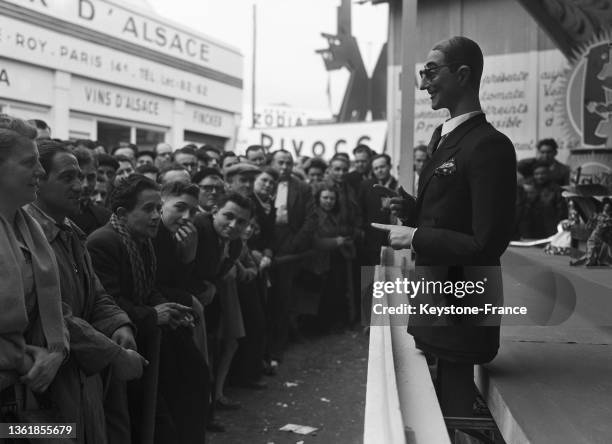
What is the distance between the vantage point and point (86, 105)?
1281cm

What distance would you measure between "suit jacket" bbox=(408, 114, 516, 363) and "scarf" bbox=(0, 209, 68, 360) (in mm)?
1098

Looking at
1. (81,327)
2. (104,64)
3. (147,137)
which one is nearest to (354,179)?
(81,327)

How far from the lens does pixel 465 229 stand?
163cm

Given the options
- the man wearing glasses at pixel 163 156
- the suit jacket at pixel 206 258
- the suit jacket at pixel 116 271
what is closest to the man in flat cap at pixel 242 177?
the suit jacket at pixel 206 258

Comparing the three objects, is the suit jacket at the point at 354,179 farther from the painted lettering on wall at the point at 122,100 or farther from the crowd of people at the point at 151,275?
the painted lettering on wall at the point at 122,100

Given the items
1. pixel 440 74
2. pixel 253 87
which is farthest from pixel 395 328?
pixel 253 87

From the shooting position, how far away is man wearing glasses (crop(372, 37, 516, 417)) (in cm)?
157

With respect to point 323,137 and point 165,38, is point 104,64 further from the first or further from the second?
point 323,137

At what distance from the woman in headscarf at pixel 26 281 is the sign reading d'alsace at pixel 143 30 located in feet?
35.0

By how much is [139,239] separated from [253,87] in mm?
23037

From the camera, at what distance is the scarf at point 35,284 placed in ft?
5.68

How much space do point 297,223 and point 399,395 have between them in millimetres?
4351

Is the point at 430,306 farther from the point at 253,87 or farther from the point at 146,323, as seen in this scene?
the point at 253,87

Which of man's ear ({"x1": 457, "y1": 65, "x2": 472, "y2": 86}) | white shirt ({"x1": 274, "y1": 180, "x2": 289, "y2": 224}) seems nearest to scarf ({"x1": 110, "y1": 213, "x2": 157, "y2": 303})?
man's ear ({"x1": 457, "y1": 65, "x2": 472, "y2": 86})
